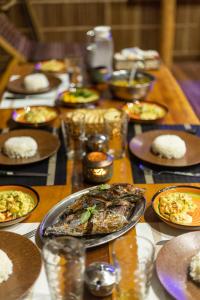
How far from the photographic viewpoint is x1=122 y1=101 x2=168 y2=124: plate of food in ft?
6.46

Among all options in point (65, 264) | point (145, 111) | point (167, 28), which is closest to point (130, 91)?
point (145, 111)

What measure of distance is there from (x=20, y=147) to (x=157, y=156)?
1.74ft

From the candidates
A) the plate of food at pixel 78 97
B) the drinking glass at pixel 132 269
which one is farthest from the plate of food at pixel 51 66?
the drinking glass at pixel 132 269

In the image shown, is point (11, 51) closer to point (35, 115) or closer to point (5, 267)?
point (35, 115)

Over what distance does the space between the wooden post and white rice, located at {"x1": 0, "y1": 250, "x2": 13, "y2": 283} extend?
13.7ft

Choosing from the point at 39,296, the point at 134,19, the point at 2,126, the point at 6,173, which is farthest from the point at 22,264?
the point at 134,19

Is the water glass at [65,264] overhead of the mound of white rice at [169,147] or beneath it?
overhead

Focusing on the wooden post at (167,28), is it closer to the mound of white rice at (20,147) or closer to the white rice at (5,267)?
the mound of white rice at (20,147)

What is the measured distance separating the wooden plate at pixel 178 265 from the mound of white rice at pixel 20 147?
2.44ft

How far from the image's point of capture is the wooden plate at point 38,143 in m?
1.61

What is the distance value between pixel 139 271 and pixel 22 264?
0.32 metres

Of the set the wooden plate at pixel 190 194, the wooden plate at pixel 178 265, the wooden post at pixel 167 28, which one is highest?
the wooden plate at pixel 178 265

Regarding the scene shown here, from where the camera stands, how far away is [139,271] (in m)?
0.91

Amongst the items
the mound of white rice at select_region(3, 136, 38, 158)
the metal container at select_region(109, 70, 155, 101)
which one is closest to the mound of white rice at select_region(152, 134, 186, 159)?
the mound of white rice at select_region(3, 136, 38, 158)
